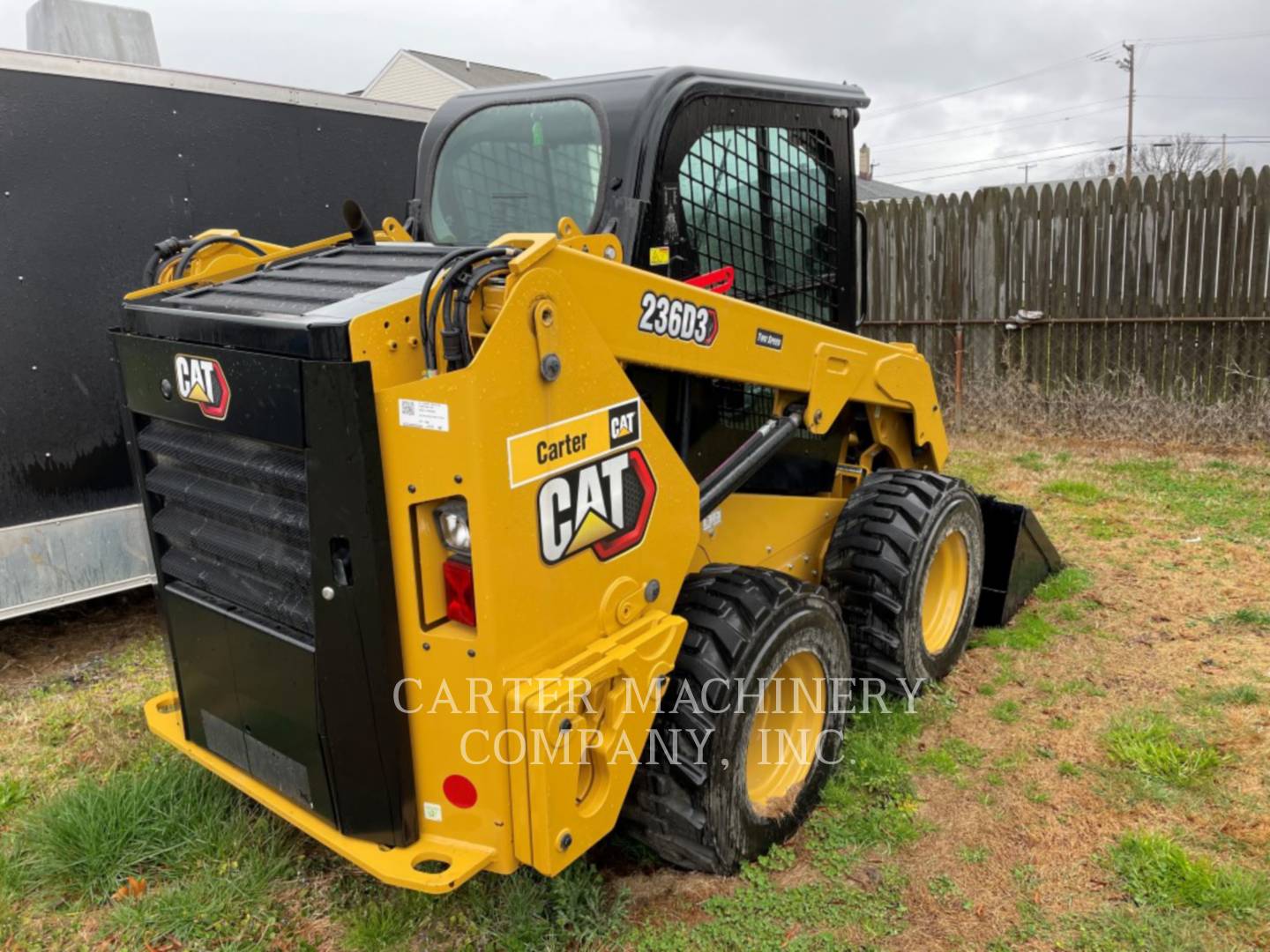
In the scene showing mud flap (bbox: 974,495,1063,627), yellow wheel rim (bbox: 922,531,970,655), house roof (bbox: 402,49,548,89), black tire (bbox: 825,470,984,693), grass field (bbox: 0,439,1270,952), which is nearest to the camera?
grass field (bbox: 0,439,1270,952)

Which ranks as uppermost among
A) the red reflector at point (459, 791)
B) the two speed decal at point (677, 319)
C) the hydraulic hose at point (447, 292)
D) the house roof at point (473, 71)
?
the house roof at point (473, 71)

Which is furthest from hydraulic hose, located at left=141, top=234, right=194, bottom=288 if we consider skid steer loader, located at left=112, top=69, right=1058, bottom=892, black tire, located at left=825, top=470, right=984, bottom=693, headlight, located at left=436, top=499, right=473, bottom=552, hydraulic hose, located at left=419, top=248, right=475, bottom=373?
black tire, located at left=825, top=470, right=984, bottom=693

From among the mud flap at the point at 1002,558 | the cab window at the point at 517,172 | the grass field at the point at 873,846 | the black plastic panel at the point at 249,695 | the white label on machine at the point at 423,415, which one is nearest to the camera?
the white label on machine at the point at 423,415

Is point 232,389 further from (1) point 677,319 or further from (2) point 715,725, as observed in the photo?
(2) point 715,725

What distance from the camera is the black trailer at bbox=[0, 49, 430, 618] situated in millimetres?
4395

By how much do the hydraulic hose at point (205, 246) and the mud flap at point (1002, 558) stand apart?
345cm

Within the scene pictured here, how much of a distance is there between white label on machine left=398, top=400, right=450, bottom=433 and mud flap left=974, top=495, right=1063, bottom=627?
11.0 feet

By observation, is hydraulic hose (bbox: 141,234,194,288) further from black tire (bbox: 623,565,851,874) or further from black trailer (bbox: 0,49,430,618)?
black tire (bbox: 623,565,851,874)

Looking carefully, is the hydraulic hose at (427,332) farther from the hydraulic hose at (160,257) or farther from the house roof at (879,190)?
the house roof at (879,190)

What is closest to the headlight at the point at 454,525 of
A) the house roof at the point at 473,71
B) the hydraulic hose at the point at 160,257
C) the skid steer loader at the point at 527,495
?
the skid steer loader at the point at 527,495

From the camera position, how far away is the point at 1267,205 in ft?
26.1

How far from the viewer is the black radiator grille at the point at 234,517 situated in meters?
2.45

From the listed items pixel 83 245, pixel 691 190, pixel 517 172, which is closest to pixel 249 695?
pixel 517 172

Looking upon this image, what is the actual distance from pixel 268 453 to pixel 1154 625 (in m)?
4.26
